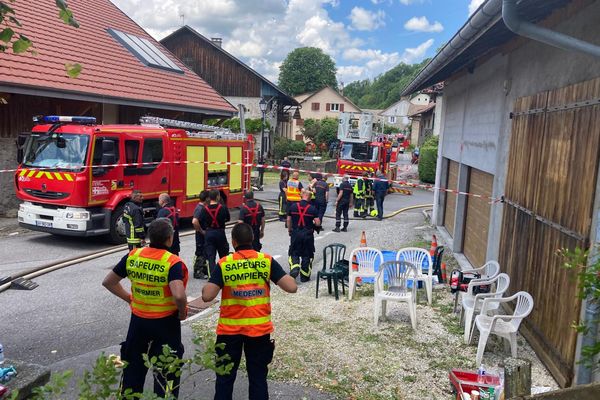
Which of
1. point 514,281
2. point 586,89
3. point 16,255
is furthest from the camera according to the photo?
point 16,255

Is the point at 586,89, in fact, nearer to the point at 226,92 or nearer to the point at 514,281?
the point at 514,281

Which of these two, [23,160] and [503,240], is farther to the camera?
[23,160]

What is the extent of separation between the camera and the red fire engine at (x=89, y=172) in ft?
33.8

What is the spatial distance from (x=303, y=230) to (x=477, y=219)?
3.40 m

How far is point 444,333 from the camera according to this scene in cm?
641

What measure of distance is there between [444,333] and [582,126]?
117 inches

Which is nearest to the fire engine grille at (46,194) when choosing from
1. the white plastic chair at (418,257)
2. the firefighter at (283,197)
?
the firefighter at (283,197)

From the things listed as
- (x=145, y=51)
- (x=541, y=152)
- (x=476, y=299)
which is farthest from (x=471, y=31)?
(x=145, y=51)

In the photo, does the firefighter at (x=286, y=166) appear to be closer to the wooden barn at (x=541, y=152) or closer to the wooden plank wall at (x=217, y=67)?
the wooden barn at (x=541, y=152)

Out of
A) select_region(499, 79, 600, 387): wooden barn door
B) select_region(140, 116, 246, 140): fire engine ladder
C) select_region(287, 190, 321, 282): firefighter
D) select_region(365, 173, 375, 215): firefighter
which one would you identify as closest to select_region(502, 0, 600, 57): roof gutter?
select_region(499, 79, 600, 387): wooden barn door

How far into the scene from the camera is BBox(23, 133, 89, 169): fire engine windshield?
34.2 ft

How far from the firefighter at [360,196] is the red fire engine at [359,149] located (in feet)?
15.6

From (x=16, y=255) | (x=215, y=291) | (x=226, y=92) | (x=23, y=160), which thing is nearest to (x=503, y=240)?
(x=215, y=291)

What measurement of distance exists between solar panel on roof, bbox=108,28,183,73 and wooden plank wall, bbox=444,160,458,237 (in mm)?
11923
